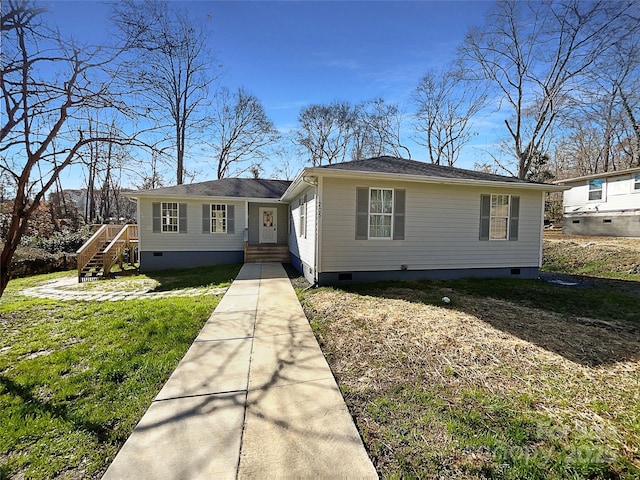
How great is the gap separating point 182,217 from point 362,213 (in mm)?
7947

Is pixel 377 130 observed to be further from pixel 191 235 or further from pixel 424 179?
pixel 424 179

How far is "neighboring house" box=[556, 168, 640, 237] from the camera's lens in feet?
44.8

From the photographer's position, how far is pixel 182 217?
11508 mm

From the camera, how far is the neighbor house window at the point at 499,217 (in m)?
8.02

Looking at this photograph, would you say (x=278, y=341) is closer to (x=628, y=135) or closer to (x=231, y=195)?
(x=231, y=195)

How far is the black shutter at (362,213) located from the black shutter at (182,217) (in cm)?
779

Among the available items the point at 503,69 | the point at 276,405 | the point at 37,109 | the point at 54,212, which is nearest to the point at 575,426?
the point at 276,405

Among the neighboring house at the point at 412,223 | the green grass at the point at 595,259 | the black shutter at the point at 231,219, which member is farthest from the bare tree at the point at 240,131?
the green grass at the point at 595,259

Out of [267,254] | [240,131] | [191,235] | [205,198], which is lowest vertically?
[267,254]

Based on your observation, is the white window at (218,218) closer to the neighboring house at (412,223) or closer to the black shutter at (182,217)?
the black shutter at (182,217)

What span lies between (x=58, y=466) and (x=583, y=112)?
83.0 ft

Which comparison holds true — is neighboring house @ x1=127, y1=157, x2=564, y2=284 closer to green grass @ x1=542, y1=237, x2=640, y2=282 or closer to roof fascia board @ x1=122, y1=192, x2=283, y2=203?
roof fascia board @ x1=122, y1=192, x2=283, y2=203

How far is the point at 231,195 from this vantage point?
11914 millimetres

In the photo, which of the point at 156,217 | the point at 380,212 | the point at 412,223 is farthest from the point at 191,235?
the point at 412,223
